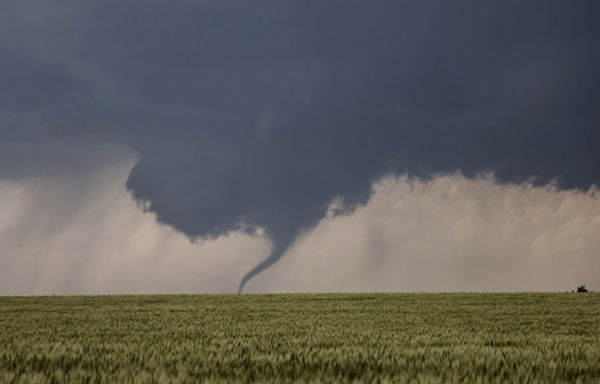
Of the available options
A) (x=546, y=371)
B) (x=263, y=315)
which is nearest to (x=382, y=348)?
(x=546, y=371)

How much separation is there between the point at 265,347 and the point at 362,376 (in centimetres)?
378

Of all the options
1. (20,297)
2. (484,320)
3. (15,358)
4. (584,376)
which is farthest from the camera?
(20,297)

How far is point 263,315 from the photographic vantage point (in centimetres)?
2341

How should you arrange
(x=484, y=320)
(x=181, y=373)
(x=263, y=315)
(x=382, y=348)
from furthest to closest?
(x=263, y=315), (x=484, y=320), (x=382, y=348), (x=181, y=373)

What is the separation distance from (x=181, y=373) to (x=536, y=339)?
870 centimetres

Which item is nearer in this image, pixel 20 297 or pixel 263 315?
pixel 263 315

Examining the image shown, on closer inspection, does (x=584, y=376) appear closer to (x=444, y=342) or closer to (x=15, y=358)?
(x=444, y=342)

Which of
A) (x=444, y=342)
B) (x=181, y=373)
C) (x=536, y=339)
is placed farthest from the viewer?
(x=536, y=339)

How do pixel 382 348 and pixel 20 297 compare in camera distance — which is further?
pixel 20 297

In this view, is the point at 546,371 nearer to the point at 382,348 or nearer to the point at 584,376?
the point at 584,376

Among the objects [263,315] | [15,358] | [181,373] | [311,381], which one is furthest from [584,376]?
[263,315]

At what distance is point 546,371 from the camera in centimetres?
786

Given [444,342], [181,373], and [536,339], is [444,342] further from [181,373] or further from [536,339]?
[181,373]

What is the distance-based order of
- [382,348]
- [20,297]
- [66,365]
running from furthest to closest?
1. [20,297]
2. [382,348]
3. [66,365]
